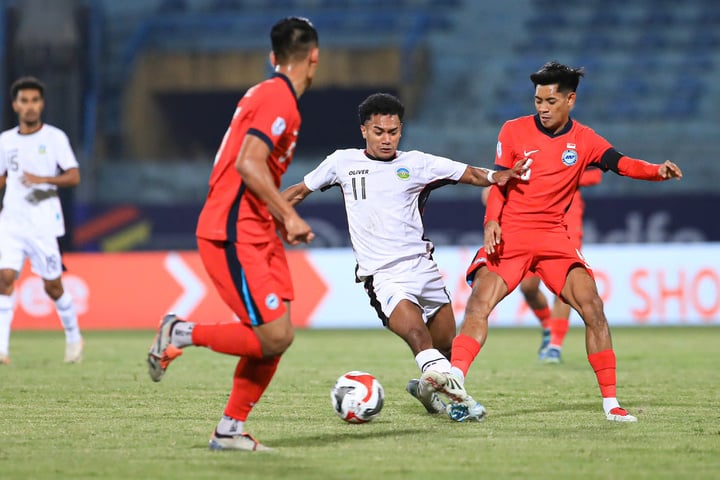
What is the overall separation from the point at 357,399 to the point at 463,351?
0.73 metres

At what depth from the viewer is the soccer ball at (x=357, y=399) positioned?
666 cm

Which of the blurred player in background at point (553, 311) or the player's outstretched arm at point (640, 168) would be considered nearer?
the player's outstretched arm at point (640, 168)

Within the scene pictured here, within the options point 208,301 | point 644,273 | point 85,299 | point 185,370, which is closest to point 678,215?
point 644,273

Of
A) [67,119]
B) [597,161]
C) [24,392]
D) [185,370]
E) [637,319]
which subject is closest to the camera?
[597,161]

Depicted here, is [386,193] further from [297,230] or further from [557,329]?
[557,329]

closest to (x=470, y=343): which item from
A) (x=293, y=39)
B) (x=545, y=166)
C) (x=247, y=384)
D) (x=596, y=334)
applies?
(x=596, y=334)

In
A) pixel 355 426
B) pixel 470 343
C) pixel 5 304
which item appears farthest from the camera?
pixel 5 304

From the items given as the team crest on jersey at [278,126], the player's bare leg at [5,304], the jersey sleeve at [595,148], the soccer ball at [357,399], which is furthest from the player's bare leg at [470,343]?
the player's bare leg at [5,304]

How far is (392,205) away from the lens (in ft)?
23.9

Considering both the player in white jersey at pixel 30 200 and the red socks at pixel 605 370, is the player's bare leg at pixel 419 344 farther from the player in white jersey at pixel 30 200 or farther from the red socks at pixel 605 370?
the player in white jersey at pixel 30 200

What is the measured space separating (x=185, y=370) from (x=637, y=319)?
762 cm

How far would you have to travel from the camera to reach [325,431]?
6.50 metres

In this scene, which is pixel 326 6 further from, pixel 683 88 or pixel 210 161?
pixel 683 88

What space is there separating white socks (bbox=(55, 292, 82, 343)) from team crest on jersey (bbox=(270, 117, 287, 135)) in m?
5.86
